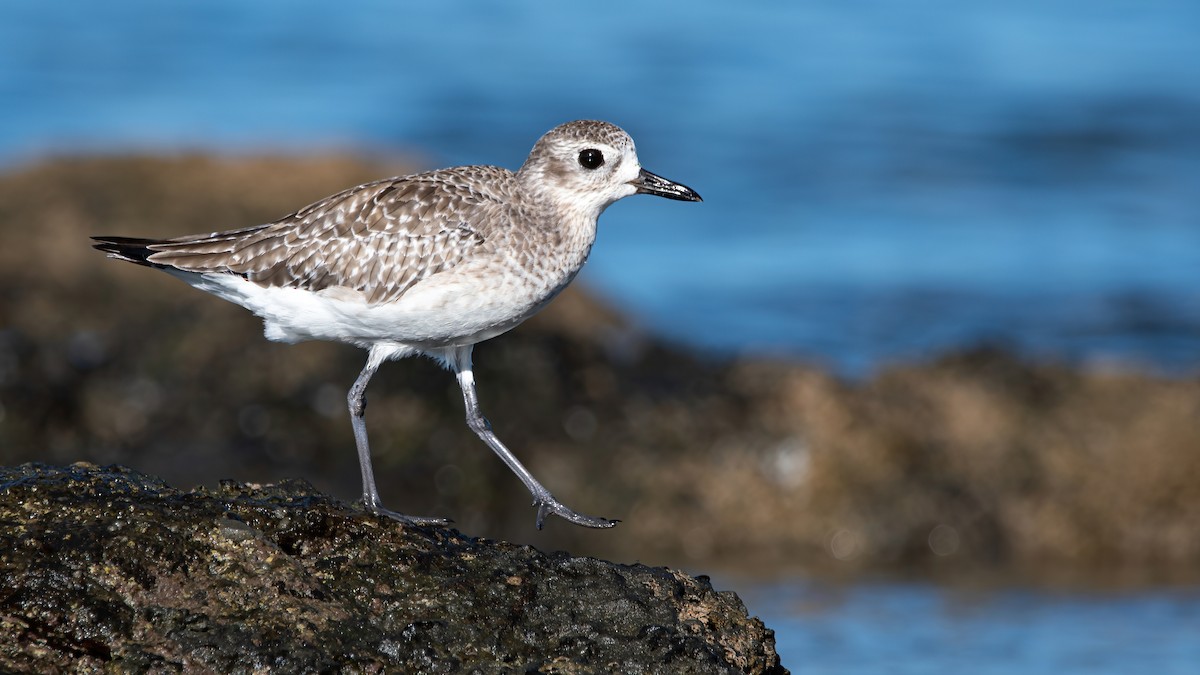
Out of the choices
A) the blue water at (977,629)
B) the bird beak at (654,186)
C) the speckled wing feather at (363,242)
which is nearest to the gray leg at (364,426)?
the speckled wing feather at (363,242)

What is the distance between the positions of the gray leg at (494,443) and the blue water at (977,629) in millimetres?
2350

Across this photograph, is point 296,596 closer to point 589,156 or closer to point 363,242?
point 363,242

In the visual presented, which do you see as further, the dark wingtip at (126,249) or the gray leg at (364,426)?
the dark wingtip at (126,249)

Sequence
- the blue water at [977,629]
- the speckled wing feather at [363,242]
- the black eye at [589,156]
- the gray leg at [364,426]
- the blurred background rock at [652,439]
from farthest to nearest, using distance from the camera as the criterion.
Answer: the blurred background rock at [652,439] < the blue water at [977,629] < the black eye at [589,156] < the speckled wing feather at [363,242] < the gray leg at [364,426]

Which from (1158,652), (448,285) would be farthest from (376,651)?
(1158,652)

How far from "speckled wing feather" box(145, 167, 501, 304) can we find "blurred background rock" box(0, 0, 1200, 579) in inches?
147

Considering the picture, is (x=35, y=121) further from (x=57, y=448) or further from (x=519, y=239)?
(x=519, y=239)

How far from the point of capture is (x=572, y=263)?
290 inches

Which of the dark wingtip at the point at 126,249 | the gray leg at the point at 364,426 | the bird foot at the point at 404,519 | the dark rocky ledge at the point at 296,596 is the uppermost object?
the dark wingtip at the point at 126,249

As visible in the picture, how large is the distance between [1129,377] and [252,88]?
17646 mm

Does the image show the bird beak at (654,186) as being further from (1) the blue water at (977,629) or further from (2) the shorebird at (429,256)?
(1) the blue water at (977,629)

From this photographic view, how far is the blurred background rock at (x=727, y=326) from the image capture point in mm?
11141

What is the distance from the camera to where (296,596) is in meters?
5.18

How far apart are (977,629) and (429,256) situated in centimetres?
446
